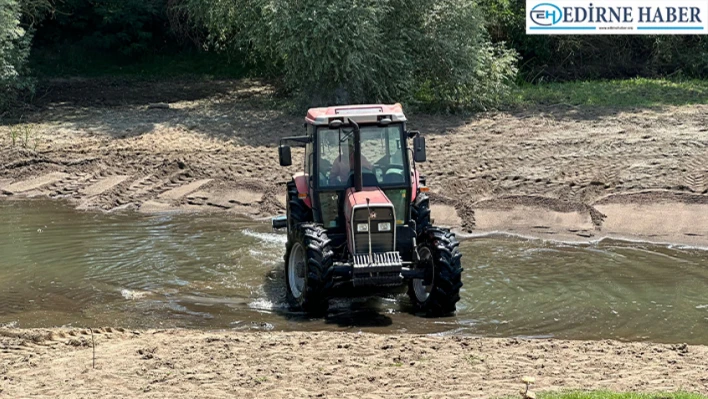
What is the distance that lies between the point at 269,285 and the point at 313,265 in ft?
6.77

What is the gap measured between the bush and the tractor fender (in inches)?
504

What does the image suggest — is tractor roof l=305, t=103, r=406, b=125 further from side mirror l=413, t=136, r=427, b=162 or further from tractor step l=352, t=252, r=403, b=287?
tractor step l=352, t=252, r=403, b=287

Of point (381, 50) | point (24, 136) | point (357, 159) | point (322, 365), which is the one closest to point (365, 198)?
point (357, 159)

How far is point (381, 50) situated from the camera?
21.8 meters

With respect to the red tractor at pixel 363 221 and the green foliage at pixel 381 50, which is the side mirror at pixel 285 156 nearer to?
the red tractor at pixel 363 221

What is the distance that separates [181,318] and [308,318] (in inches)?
58.6

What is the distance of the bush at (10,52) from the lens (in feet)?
73.9

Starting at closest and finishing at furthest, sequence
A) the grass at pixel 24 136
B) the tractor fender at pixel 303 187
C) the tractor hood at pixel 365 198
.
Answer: the tractor hood at pixel 365 198, the tractor fender at pixel 303 187, the grass at pixel 24 136

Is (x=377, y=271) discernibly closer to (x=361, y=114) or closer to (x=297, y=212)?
(x=297, y=212)

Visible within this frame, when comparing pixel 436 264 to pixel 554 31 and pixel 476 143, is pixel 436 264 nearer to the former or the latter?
pixel 476 143

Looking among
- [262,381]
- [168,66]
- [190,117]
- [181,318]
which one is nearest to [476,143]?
[190,117]

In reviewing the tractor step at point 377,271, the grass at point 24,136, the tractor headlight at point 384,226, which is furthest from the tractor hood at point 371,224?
the grass at point 24,136

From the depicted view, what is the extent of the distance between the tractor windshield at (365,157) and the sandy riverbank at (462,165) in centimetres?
433

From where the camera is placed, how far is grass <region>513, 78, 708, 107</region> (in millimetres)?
22234
